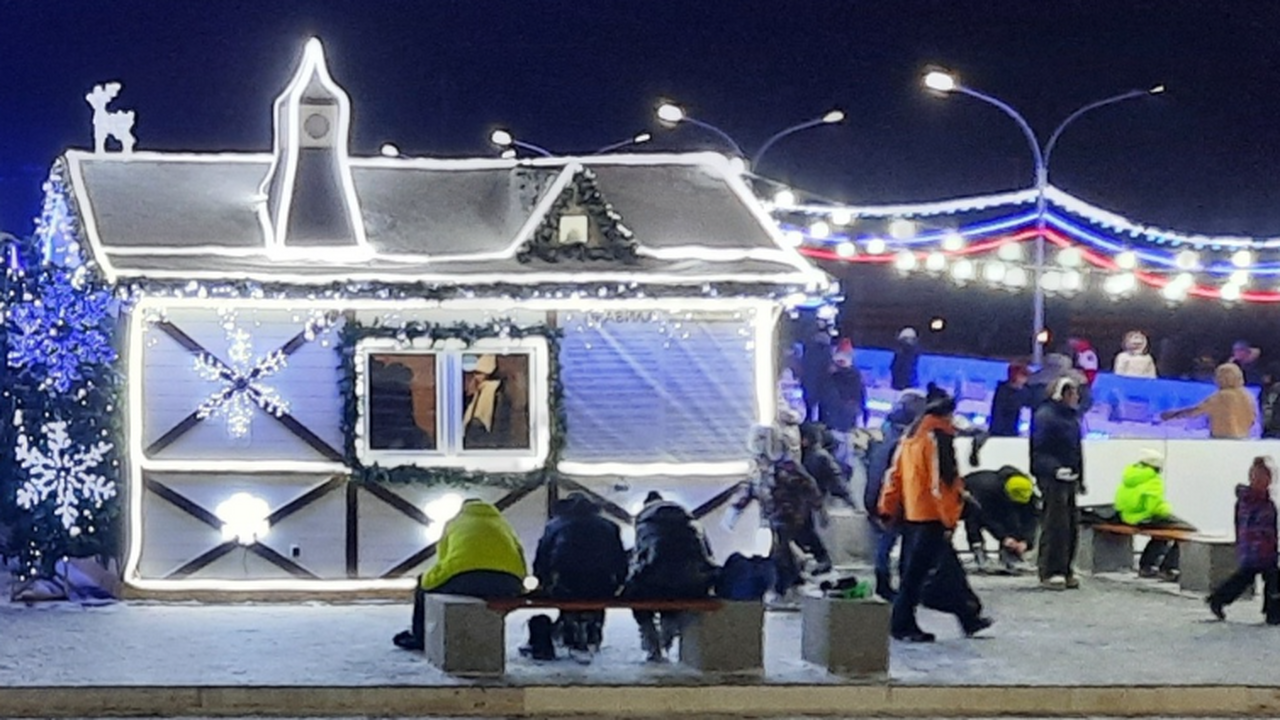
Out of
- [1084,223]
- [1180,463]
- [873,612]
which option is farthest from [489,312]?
[1084,223]

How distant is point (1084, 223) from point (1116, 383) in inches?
382

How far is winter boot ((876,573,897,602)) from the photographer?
64.1ft

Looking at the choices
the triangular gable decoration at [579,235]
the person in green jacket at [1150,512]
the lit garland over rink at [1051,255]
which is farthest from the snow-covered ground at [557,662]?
the lit garland over rink at [1051,255]

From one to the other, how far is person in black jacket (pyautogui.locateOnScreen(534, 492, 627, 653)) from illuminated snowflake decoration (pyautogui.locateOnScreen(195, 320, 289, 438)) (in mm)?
4601

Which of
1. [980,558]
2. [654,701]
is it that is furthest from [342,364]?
[980,558]

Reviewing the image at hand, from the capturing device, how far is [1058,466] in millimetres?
21125

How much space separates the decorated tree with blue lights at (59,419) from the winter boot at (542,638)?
516cm

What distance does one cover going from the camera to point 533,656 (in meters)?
16.3

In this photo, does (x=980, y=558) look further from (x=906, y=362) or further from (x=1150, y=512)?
(x=906, y=362)

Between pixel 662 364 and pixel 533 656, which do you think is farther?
pixel 662 364

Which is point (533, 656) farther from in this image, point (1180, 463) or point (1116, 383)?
point (1116, 383)

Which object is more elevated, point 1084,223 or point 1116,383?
point 1084,223

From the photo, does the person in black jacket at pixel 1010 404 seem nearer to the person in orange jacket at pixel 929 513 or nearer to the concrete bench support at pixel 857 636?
the person in orange jacket at pixel 929 513

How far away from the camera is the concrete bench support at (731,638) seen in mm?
15484
